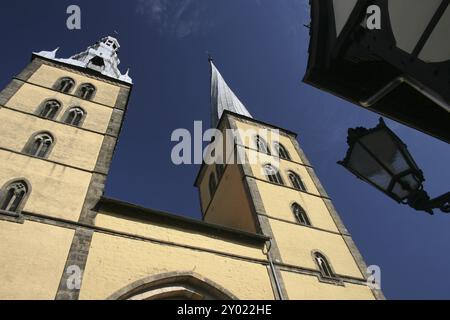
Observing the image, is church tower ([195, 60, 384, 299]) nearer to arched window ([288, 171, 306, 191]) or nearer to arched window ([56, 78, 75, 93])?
arched window ([288, 171, 306, 191])

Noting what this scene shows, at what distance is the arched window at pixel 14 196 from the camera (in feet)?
33.1

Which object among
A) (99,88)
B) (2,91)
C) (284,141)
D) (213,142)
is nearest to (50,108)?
(2,91)

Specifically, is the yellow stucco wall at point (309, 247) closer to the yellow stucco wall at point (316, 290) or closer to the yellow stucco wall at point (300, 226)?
the yellow stucco wall at point (300, 226)

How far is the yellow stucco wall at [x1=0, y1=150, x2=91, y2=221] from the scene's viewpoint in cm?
1047

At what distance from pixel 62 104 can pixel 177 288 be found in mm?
10976

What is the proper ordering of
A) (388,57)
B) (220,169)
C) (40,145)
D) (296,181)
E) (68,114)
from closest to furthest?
(388,57)
(40,145)
(68,114)
(296,181)
(220,169)

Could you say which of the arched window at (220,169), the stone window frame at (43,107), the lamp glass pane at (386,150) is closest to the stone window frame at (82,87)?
the stone window frame at (43,107)

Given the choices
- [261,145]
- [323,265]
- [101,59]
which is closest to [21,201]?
[323,265]

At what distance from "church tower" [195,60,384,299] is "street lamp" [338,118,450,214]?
866 cm

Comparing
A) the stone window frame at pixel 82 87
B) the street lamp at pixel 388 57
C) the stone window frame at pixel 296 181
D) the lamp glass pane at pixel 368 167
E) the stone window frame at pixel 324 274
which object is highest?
the stone window frame at pixel 82 87

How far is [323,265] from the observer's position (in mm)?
13430

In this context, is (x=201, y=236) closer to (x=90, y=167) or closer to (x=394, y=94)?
(x=90, y=167)

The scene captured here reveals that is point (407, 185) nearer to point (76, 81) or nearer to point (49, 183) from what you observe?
point (49, 183)

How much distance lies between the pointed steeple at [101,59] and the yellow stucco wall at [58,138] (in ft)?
26.2
